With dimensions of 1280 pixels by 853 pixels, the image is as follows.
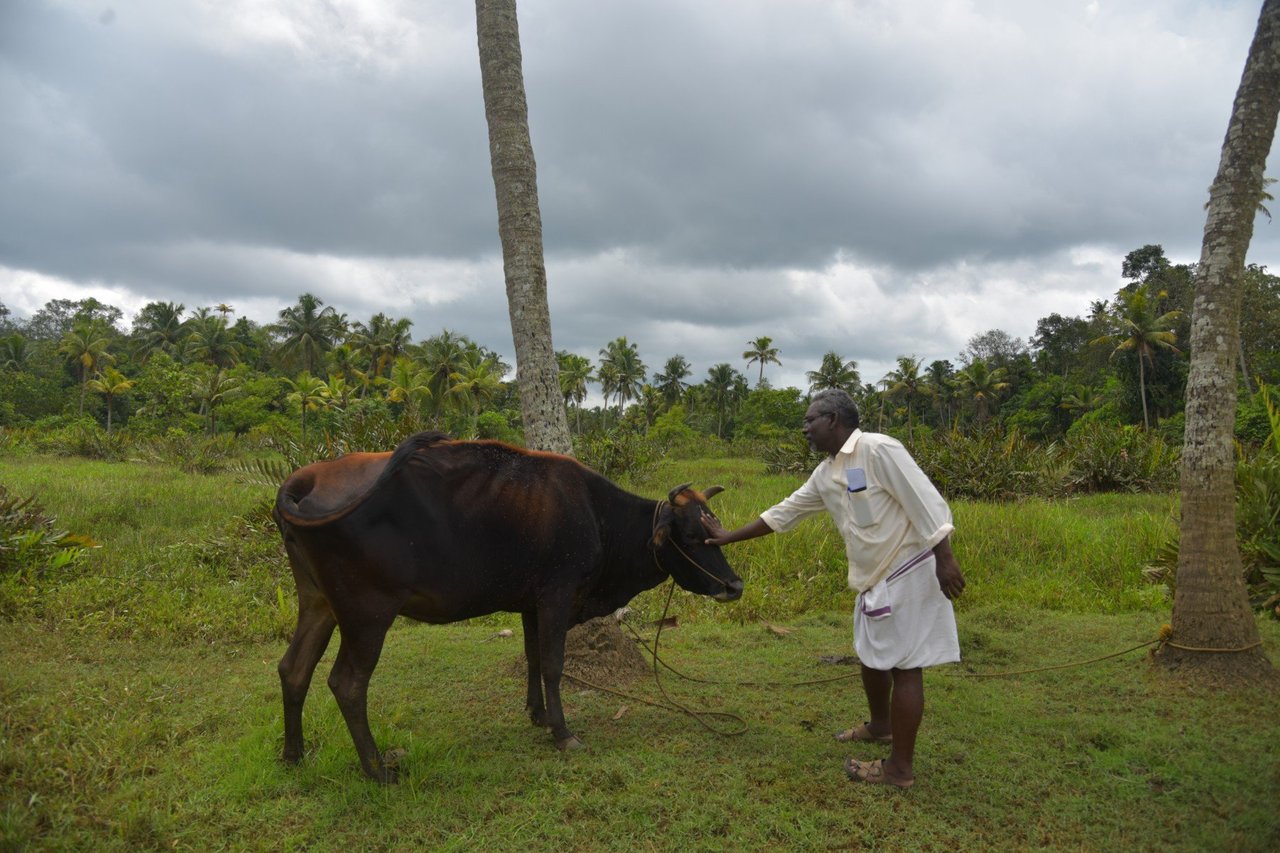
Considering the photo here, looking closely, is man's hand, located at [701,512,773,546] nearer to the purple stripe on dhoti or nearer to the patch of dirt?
the purple stripe on dhoti

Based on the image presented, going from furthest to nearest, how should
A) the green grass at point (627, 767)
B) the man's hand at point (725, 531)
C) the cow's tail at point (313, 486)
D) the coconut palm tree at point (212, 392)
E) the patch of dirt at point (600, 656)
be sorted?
the coconut palm tree at point (212, 392) → the patch of dirt at point (600, 656) → the man's hand at point (725, 531) → the cow's tail at point (313, 486) → the green grass at point (627, 767)

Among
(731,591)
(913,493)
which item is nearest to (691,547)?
(731,591)

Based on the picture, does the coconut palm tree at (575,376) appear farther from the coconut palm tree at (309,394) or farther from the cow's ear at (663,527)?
the cow's ear at (663,527)

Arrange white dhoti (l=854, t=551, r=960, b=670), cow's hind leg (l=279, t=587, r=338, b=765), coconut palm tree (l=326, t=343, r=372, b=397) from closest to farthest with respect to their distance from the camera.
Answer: white dhoti (l=854, t=551, r=960, b=670) < cow's hind leg (l=279, t=587, r=338, b=765) < coconut palm tree (l=326, t=343, r=372, b=397)

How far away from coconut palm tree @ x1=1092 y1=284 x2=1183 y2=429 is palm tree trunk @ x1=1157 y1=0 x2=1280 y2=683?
1379 inches

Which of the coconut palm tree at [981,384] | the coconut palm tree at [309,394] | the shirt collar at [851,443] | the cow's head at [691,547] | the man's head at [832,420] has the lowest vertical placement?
the cow's head at [691,547]

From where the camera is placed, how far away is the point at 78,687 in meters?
4.97

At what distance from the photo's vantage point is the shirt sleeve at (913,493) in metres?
3.52

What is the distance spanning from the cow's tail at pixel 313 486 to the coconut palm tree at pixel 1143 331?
1523 inches

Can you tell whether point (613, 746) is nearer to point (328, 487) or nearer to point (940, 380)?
point (328, 487)

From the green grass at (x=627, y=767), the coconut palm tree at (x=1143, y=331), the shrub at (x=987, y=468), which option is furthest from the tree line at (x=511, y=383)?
the green grass at (x=627, y=767)

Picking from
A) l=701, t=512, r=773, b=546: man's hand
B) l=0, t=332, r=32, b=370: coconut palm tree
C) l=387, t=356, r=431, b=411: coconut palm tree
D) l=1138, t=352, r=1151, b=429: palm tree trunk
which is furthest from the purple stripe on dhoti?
l=0, t=332, r=32, b=370: coconut palm tree

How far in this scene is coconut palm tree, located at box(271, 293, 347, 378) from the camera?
52.7 meters

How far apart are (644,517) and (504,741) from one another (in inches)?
56.5
